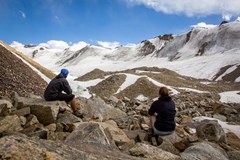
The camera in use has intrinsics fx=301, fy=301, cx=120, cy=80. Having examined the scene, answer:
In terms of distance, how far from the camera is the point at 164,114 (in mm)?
9688

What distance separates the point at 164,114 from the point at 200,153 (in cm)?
222

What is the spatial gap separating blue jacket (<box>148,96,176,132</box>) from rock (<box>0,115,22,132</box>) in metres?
4.16

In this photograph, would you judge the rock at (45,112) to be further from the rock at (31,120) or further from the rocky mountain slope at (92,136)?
the rock at (31,120)

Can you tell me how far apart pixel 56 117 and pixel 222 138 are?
19.2 feet

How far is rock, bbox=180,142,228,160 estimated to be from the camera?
7523mm

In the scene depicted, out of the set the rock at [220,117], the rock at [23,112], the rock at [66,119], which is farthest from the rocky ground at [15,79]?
the rock at [220,117]

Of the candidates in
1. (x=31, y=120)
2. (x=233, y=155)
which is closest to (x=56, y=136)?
(x=31, y=120)

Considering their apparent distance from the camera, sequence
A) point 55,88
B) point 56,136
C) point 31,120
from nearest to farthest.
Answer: point 56,136 < point 31,120 < point 55,88

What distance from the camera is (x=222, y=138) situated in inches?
422

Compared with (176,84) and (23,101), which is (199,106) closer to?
(23,101)

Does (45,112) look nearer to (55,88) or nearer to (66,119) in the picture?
(66,119)

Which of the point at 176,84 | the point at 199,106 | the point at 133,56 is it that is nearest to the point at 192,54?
the point at 133,56

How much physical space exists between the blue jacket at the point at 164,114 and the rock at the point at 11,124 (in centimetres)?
416

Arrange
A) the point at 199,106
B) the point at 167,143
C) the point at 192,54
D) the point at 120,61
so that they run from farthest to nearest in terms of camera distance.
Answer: the point at 120,61 < the point at 192,54 < the point at 199,106 < the point at 167,143
